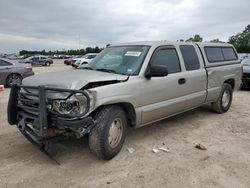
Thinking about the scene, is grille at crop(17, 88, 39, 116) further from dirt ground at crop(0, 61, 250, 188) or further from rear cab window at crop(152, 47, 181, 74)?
rear cab window at crop(152, 47, 181, 74)

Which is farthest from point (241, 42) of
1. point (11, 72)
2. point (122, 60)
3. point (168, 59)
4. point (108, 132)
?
point (108, 132)

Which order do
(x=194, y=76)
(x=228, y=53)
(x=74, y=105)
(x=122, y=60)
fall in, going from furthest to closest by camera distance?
1. (x=228, y=53)
2. (x=194, y=76)
3. (x=122, y=60)
4. (x=74, y=105)

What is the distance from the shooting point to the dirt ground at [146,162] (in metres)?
3.59

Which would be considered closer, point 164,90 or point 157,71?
point 157,71

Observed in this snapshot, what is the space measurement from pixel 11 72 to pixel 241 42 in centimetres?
3802

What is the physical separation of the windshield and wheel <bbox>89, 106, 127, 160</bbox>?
0.78m

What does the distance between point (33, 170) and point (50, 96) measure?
1.09 meters

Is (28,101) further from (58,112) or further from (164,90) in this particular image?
(164,90)

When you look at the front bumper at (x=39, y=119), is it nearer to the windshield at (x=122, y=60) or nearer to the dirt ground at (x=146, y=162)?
the dirt ground at (x=146, y=162)

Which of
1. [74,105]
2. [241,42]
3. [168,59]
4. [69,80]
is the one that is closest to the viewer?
[74,105]

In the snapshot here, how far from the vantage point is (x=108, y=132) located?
13.2 ft

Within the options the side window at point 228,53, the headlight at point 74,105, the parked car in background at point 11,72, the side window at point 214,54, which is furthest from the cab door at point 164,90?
the parked car in background at point 11,72

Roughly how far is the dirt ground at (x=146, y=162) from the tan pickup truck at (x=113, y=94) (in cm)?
36

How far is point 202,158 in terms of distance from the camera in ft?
14.1
